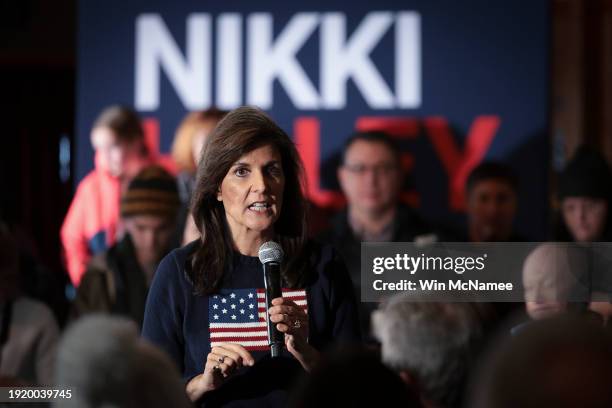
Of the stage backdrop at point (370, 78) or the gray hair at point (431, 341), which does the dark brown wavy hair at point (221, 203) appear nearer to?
the gray hair at point (431, 341)

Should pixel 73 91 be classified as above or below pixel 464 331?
above

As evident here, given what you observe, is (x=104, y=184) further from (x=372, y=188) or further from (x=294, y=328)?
(x=294, y=328)

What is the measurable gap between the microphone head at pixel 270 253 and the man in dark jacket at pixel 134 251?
1.74 m

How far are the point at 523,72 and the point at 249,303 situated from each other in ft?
10.2

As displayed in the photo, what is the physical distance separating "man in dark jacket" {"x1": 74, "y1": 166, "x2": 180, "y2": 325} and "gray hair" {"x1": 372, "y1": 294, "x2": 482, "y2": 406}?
1756 mm

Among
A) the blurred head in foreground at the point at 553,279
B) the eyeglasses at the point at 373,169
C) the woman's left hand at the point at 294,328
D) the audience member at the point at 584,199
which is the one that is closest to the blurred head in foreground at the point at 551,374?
the woman's left hand at the point at 294,328

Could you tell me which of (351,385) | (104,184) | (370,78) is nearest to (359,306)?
(351,385)

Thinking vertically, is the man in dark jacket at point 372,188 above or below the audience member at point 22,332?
above

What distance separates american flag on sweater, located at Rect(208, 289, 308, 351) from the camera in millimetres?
2012

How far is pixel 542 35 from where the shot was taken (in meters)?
4.82

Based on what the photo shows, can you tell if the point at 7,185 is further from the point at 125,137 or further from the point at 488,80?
the point at 488,80

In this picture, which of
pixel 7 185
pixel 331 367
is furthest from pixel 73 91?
pixel 331 367

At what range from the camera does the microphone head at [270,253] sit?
1.99 meters

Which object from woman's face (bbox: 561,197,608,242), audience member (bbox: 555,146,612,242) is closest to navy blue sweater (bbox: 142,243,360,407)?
audience member (bbox: 555,146,612,242)
